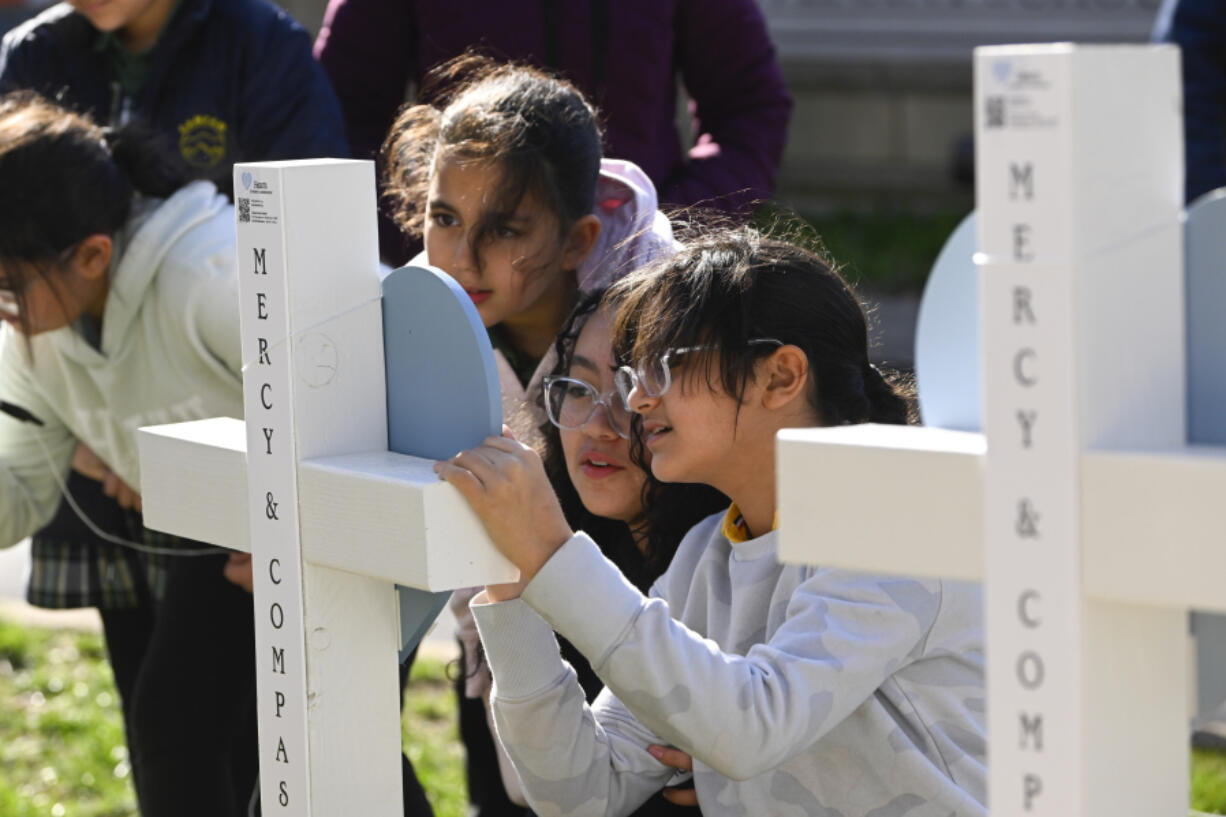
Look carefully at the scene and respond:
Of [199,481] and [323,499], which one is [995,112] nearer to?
[323,499]

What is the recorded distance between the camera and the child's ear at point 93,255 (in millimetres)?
2666

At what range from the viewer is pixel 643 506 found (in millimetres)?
2174

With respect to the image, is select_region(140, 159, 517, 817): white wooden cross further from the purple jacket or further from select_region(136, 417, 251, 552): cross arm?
the purple jacket

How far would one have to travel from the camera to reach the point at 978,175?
105cm

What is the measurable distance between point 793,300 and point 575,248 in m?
0.66

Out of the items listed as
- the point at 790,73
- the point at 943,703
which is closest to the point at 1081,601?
the point at 943,703

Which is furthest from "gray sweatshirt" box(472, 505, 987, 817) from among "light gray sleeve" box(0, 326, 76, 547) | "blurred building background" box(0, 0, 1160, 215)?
"blurred building background" box(0, 0, 1160, 215)

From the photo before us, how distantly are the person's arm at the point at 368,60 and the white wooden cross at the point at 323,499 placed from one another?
1616mm

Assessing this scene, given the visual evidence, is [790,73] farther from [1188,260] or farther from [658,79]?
[1188,260]

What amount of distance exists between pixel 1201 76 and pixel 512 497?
2.93 metres

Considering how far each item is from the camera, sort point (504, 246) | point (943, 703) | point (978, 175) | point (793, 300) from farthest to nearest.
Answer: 1. point (504, 246)
2. point (793, 300)
3. point (943, 703)
4. point (978, 175)

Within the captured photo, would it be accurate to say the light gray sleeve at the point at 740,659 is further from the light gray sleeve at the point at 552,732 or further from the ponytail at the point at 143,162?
the ponytail at the point at 143,162

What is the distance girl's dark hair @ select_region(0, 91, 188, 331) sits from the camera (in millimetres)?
→ 2598

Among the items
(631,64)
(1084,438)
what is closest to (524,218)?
(631,64)
